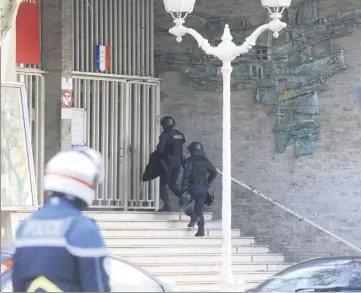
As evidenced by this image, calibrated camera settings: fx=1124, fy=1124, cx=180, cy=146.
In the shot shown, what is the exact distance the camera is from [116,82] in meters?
20.5

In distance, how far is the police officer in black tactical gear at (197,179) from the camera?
18.9 metres

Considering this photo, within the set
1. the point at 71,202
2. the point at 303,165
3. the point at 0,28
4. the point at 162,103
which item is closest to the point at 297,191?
the point at 303,165

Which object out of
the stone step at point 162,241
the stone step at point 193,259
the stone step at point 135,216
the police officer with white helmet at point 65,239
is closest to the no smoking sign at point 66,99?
the stone step at point 135,216

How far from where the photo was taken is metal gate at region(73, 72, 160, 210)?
2027 cm

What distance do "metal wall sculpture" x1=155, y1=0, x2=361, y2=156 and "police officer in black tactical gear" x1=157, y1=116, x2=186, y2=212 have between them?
1687 mm

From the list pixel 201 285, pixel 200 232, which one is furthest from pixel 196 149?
pixel 201 285

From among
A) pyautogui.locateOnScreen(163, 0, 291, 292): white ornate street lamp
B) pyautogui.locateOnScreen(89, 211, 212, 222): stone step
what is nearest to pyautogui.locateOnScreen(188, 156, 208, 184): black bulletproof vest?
pyautogui.locateOnScreen(89, 211, 212, 222): stone step

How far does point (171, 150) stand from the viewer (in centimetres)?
1959

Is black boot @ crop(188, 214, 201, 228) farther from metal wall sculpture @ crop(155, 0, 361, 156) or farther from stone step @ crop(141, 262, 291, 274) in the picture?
metal wall sculpture @ crop(155, 0, 361, 156)

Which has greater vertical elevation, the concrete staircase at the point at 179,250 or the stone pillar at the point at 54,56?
the stone pillar at the point at 54,56

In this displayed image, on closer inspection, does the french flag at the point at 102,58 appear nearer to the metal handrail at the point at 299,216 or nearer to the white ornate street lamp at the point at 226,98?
the metal handrail at the point at 299,216

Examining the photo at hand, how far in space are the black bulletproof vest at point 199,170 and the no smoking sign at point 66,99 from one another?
8.23 ft

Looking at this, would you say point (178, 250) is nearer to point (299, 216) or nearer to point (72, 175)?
point (299, 216)

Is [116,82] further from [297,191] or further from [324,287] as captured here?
[324,287]
